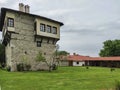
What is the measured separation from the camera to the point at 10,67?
3941cm

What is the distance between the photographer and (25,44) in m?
40.9

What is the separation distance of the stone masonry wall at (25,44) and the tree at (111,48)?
68.1 metres

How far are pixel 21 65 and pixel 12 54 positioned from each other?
2.34 meters

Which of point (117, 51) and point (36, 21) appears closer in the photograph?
point (36, 21)

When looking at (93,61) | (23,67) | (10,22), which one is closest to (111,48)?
(93,61)

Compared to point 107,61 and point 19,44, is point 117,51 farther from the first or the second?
point 19,44

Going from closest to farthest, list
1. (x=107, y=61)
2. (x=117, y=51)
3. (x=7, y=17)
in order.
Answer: (x=7, y=17)
(x=107, y=61)
(x=117, y=51)

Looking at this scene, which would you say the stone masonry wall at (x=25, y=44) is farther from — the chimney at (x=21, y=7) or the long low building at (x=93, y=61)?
the long low building at (x=93, y=61)

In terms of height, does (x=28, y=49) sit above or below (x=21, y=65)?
above

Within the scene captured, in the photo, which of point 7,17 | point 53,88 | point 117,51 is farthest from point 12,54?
point 117,51

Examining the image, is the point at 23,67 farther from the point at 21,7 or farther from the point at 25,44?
the point at 21,7

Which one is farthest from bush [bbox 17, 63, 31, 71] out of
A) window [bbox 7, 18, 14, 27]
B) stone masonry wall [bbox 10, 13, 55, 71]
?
window [bbox 7, 18, 14, 27]

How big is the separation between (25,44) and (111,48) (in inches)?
2884

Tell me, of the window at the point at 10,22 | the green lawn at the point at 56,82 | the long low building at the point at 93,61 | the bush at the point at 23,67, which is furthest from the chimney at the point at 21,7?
the long low building at the point at 93,61
